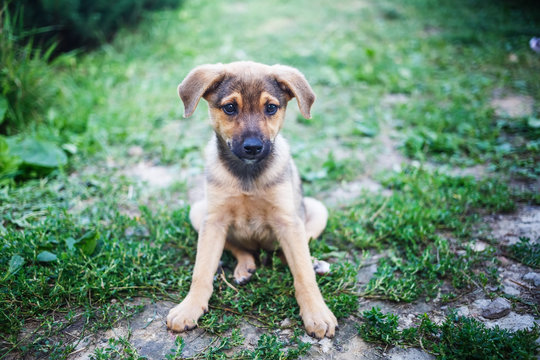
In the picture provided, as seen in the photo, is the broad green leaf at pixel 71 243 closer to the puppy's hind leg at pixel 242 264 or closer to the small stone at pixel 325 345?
the puppy's hind leg at pixel 242 264

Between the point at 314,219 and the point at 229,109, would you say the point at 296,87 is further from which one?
the point at 314,219

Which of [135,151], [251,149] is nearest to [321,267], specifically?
[251,149]

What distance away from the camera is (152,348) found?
2.85 meters

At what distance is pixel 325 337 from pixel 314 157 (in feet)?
9.87

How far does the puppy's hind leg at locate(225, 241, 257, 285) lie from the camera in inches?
137

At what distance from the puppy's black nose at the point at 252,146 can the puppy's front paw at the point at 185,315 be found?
1.25 m

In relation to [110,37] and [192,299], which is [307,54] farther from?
[192,299]

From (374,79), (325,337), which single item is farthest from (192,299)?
(374,79)

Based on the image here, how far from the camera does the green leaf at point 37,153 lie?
15.9 ft

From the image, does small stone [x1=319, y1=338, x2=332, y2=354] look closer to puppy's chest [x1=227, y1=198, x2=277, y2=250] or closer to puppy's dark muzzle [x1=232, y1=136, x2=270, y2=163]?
puppy's chest [x1=227, y1=198, x2=277, y2=250]

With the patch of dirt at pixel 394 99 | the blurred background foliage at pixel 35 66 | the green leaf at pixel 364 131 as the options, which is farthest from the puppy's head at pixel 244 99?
the patch of dirt at pixel 394 99

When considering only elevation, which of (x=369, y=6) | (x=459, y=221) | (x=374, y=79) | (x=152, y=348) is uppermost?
(x=369, y=6)

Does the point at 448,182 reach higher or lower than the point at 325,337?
higher

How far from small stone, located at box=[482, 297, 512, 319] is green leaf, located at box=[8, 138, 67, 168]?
16.0 feet
